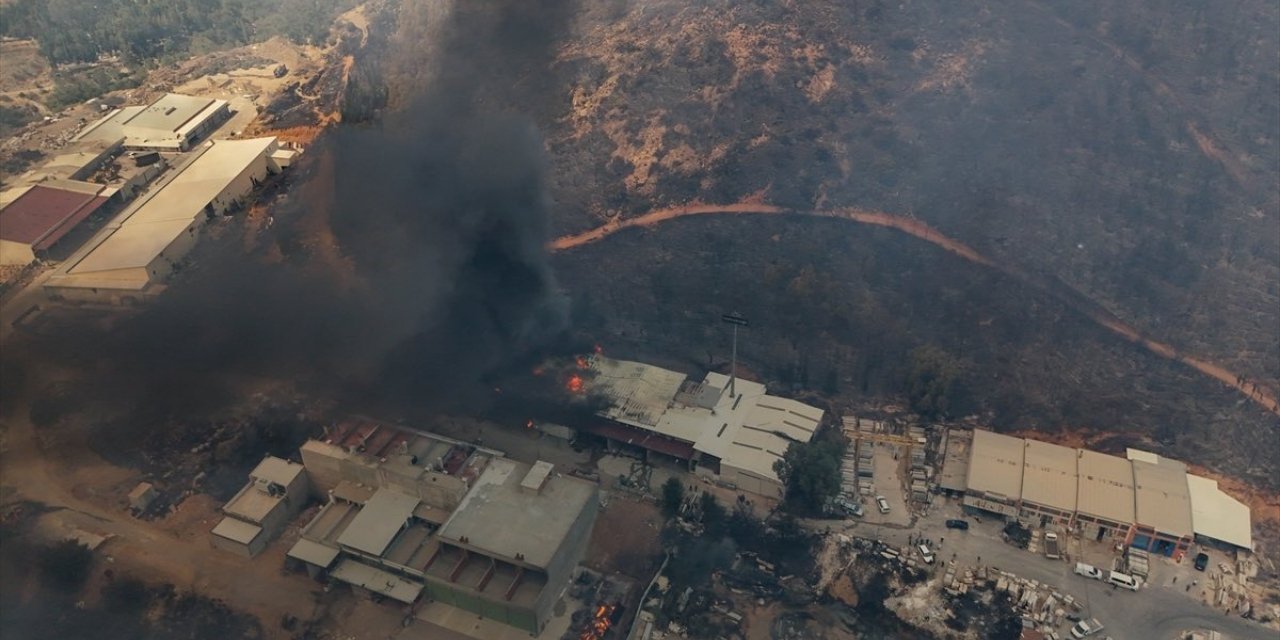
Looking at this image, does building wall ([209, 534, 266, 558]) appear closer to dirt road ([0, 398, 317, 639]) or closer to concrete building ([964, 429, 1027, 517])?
dirt road ([0, 398, 317, 639])

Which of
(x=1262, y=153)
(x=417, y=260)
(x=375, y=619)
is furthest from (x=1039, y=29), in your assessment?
(x=375, y=619)

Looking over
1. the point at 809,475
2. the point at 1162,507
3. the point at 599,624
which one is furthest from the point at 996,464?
the point at 599,624

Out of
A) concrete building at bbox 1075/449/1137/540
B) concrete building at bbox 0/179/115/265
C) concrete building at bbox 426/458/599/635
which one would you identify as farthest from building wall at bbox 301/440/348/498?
concrete building at bbox 1075/449/1137/540

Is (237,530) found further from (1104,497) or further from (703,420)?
(1104,497)

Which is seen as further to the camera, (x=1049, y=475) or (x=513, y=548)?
(x=1049, y=475)

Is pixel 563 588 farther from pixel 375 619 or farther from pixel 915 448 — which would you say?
pixel 915 448

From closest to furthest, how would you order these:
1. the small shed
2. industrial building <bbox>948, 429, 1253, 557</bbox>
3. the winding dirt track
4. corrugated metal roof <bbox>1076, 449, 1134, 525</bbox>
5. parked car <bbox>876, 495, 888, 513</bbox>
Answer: the small shed → industrial building <bbox>948, 429, 1253, 557</bbox> → corrugated metal roof <bbox>1076, 449, 1134, 525</bbox> → parked car <bbox>876, 495, 888, 513</bbox> → the winding dirt track

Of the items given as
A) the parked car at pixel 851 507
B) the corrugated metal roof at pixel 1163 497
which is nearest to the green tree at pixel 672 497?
the parked car at pixel 851 507
